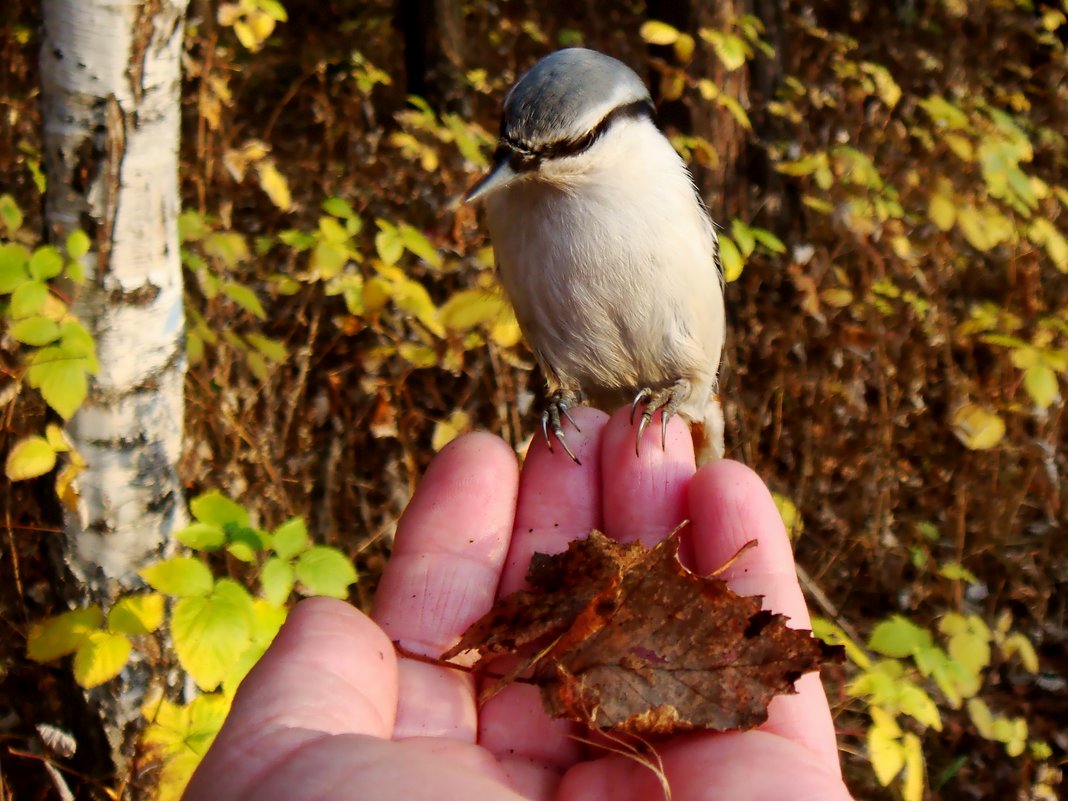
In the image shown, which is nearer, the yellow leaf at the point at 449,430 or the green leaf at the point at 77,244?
the green leaf at the point at 77,244

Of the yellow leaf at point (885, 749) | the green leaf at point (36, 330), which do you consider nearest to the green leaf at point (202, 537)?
the green leaf at point (36, 330)

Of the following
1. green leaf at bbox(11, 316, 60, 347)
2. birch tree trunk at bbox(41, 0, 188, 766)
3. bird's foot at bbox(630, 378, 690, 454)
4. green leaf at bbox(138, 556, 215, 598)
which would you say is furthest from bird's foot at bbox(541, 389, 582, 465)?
green leaf at bbox(11, 316, 60, 347)

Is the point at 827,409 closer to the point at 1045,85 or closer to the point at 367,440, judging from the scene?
the point at 367,440

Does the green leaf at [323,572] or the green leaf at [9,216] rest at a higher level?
the green leaf at [9,216]

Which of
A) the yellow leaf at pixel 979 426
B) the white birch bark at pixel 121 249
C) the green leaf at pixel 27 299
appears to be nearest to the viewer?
the green leaf at pixel 27 299

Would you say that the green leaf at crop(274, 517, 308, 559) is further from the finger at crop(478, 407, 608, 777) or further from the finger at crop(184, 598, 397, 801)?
the finger at crop(478, 407, 608, 777)

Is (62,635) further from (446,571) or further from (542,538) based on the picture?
(542,538)

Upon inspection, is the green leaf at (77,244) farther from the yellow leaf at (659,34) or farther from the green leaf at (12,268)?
the yellow leaf at (659,34)
